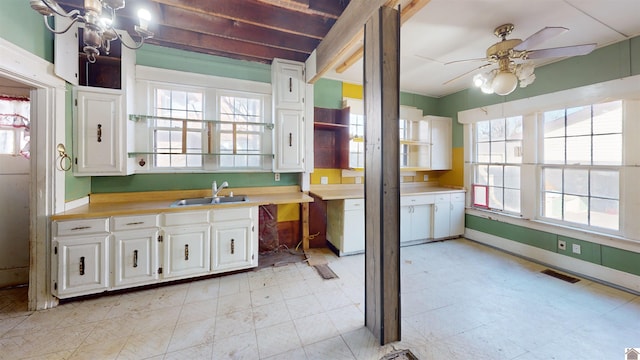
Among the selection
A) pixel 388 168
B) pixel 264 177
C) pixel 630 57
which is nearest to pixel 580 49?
pixel 630 57

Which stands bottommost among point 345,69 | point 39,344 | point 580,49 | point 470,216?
point 39,344

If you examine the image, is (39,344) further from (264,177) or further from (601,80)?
(601,80)

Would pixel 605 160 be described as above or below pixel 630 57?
below

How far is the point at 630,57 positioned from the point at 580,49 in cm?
122

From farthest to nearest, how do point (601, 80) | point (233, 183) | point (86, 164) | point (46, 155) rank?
1. point (233, 183)
2. point (601, 80)
3. point (86, 164)
4. point (46, 155)

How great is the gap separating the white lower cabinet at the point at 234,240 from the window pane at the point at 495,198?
3.74 m

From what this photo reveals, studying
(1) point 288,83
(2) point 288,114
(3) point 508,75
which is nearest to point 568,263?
(3) point 508,75

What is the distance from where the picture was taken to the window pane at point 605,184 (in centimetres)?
265

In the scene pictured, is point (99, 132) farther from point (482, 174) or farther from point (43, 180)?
point (482, 174)

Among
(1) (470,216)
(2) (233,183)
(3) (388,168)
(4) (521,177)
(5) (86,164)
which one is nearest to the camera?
(3) (388,168)

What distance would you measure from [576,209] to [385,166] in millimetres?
3029

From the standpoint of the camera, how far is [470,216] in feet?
13.5

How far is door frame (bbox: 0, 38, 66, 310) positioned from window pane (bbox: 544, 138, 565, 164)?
18.2 ft

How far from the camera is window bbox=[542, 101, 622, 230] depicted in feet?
8.75
